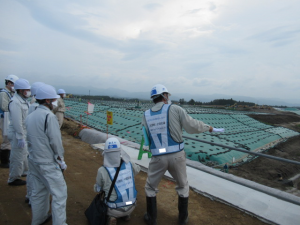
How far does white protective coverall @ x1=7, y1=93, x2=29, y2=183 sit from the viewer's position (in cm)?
371

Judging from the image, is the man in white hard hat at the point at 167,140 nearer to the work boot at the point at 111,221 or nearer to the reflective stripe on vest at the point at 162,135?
the reflective stripe on vest at the point at 162,135

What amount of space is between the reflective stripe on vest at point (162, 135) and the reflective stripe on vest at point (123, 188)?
0.49 m

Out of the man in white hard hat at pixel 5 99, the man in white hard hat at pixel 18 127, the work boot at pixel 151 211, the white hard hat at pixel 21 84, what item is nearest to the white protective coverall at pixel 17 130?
the man in white hard hat at pixel 18 127

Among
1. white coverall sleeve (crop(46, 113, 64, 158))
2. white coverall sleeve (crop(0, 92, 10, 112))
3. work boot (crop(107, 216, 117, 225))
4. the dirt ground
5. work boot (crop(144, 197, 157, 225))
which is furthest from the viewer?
white coverall sleeve (crop(0, 92, 10, 112))

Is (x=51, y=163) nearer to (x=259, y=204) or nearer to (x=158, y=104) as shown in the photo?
(x=158, y=104)

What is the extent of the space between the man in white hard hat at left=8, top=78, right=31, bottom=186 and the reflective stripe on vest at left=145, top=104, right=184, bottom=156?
245cm

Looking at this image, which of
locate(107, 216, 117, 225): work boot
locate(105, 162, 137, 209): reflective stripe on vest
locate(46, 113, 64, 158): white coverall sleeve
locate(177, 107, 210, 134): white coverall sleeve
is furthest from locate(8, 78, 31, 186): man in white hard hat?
locate(177, 107, 210, 134): white coverall sleeve

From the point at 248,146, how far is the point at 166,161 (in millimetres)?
9497

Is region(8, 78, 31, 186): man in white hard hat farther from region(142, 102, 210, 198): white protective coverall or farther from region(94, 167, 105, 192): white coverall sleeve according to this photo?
region(142, 102, 210, 198): white protective coverall

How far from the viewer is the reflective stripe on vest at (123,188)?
284 centimetres

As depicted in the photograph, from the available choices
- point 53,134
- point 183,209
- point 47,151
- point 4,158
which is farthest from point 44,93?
point 4,158

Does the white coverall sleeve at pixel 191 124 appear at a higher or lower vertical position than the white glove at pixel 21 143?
higher

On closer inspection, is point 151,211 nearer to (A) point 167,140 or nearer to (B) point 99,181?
(B) point 99,181

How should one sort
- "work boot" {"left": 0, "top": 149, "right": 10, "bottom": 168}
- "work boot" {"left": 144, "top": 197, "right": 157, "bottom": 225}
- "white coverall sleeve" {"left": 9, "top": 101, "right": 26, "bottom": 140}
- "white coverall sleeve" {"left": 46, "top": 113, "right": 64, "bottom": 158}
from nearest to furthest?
"white coverall sleeve" {"left": 46, "top": 113, "right": 64, "bottom": 158}, "work boot" {"left": 144, "top": 197, "right": 157, "bottom": 225}, "white coverall sleeve" {"left": 9, "top": 101, "right": 26, "bottom": 140}, "work boot" {"left": 0, "top": 149, "right": 10, "bottom": 168}
